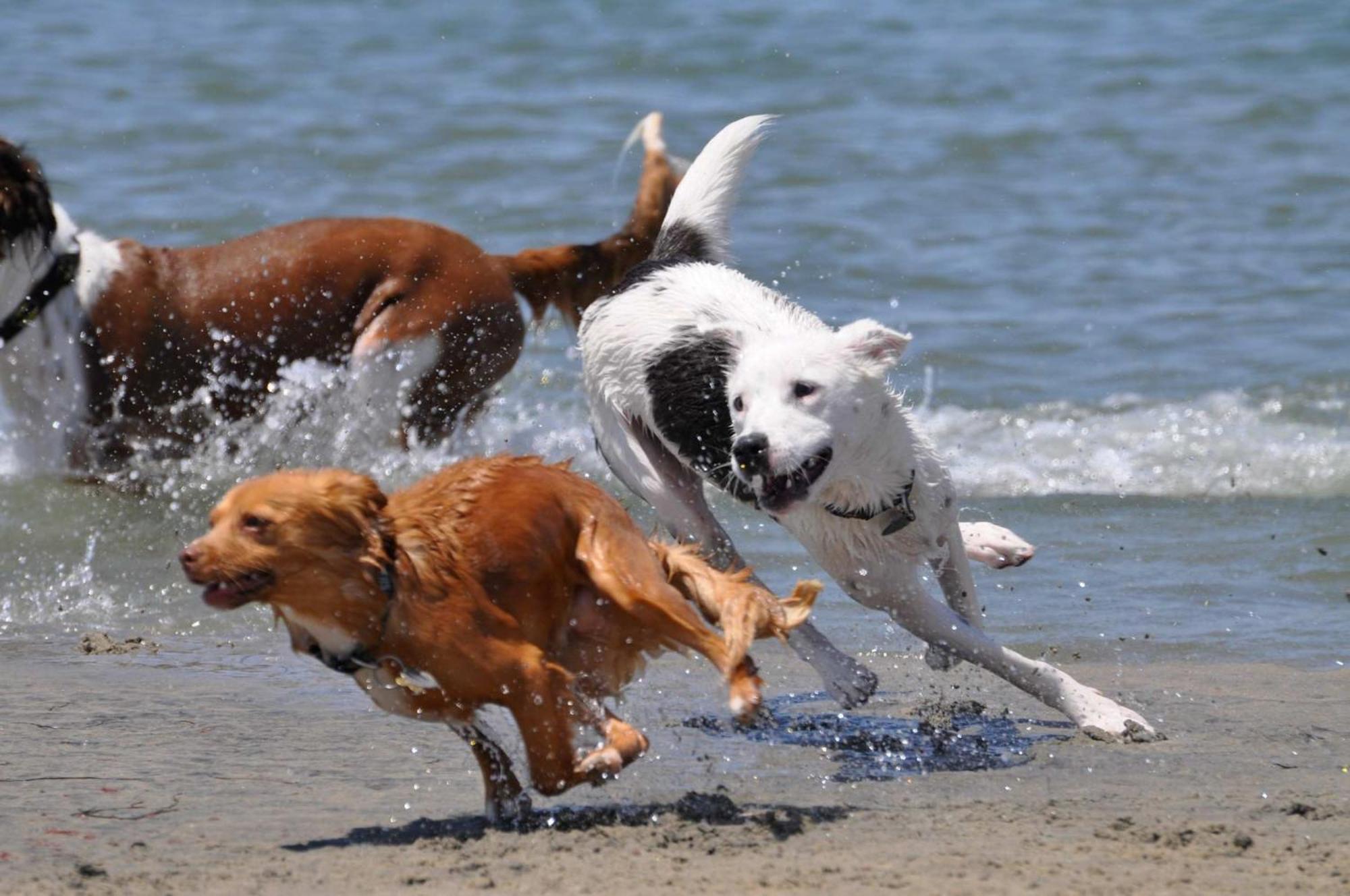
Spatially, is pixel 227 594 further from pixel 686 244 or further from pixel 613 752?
pixel 686 244

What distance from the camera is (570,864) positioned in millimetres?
3631

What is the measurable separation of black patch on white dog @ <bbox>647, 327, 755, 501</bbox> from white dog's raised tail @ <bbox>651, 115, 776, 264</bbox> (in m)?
0.76

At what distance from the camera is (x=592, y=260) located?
25.4 ft

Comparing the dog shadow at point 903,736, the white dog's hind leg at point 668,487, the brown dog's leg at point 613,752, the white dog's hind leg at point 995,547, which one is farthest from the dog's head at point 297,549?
the white dog's hind leg at point 995,547

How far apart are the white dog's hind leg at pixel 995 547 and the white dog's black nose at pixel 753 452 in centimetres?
132

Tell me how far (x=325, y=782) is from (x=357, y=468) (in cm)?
343

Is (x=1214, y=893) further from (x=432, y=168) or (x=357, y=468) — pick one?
(x=432, y=168)

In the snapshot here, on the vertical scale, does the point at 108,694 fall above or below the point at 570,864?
below

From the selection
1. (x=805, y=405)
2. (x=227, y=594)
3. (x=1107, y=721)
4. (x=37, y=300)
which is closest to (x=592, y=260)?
(x=37, y=300)

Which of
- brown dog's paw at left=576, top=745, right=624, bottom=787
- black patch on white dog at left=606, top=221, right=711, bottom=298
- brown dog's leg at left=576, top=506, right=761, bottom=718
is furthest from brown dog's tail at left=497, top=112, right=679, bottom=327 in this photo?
brown dog's paw at left=576, top=745, right=624, bottom=787

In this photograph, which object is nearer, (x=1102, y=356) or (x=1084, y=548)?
(x=1084, y=548)

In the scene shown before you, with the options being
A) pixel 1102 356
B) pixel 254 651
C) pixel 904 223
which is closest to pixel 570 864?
pixel 254 651

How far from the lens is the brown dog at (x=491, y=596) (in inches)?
143

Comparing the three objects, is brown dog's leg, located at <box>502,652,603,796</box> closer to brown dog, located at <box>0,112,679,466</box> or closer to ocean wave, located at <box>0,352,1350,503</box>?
ocean wave, located at <box>0,352,1350,503</box>
